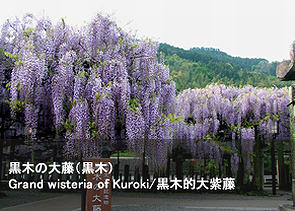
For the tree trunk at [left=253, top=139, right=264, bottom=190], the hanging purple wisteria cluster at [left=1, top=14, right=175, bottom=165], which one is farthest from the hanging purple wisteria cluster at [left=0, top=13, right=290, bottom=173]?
the tree trunk at [left=253, top=139, right=264, bottom=190]

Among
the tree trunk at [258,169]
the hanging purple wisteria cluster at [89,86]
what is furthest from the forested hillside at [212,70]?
the hanging purple wisteria cluster at [89,86]

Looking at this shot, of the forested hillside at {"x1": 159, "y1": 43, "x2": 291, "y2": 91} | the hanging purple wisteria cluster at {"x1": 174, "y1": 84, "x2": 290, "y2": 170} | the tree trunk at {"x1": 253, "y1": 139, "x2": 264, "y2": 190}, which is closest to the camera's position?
the tree trunk at {"x1": 253, "y1": 139, "x2": 264, "y2": 190}

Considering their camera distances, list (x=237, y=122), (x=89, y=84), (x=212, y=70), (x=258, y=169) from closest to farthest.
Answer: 1. (x=89, y=84)
2. (x=258, y=169)
3. (x=237, y=122)
4. (x=212, y=70)

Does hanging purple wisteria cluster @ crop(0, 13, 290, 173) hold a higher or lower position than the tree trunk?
higher

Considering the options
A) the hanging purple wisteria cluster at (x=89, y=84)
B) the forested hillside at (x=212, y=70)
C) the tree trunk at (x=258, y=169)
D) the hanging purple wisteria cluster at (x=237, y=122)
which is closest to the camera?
the hanging purple wisteria cluster at (x=89, y=84)

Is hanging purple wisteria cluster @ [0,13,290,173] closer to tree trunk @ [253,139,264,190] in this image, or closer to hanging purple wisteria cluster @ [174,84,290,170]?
hanging purple wisteria cluster @ [174,84,290,170]

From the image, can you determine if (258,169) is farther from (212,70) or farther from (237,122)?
(212,70)

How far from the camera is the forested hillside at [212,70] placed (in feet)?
107

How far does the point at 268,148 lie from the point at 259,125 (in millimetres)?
1294

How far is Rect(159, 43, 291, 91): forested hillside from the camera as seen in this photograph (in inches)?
1281

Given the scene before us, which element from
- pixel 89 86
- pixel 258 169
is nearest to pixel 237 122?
pixel 258 169

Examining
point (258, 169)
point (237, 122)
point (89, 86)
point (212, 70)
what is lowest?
point (258, 169)

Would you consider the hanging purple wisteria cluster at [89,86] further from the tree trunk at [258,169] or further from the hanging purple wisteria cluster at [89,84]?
the tree trunk at [258,169]

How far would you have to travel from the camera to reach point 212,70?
38.2 meters
